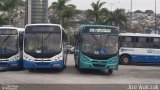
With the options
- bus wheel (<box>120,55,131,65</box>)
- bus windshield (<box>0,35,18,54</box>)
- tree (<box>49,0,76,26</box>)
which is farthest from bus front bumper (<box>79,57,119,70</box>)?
tree (<box>49,0,76,26</box>)

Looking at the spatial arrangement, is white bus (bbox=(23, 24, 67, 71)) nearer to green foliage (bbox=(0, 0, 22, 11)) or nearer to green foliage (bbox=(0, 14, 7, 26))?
green foliage (bbox=(0, 0, 22, 11))

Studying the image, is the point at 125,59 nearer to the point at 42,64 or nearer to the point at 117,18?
the point at 42,64

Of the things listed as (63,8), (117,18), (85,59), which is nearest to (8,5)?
(63,8)

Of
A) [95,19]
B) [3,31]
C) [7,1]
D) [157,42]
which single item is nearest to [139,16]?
[95,19]

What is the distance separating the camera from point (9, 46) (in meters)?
26.5

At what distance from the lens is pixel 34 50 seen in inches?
977

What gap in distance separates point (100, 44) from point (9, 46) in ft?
17.7

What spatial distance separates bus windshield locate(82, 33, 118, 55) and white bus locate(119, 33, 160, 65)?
1022 centimetres

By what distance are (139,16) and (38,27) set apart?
12779cm

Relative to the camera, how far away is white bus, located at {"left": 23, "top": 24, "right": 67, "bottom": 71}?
24.8m

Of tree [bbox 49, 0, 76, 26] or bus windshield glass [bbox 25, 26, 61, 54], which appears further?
tree [bbox 49, 0, 76, 26]

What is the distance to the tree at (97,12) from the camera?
7325cm

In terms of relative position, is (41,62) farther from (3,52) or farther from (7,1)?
(7,1)

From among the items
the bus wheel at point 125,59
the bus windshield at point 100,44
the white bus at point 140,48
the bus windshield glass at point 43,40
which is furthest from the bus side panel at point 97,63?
the bus wheel at point 125,59
